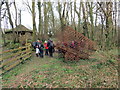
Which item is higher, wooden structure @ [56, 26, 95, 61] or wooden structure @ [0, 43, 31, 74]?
wooden structure @ [56, 26, 95, 61]

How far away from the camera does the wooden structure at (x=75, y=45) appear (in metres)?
9.50

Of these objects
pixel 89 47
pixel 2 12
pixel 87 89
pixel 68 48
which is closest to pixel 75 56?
pixel 68 48

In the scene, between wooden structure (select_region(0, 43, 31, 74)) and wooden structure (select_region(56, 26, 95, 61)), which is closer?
wooden structure (select_region(0, 43, 31, 74))

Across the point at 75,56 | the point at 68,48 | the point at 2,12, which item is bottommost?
the point at 75,56

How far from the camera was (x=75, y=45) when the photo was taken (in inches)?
382

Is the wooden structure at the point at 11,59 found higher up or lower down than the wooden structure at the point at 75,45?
lower down

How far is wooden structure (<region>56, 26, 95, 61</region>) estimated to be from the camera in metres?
9.50

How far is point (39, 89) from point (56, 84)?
2.55ft

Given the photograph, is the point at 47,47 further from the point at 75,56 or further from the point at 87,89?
the point at 87,89

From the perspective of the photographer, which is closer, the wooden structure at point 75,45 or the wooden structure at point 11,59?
the wooden structure at point 11,59

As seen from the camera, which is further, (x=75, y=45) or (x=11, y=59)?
(x=75, y=45)

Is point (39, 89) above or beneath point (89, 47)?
beneath

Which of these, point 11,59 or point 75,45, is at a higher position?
point 75,45

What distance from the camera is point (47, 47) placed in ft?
38.8
